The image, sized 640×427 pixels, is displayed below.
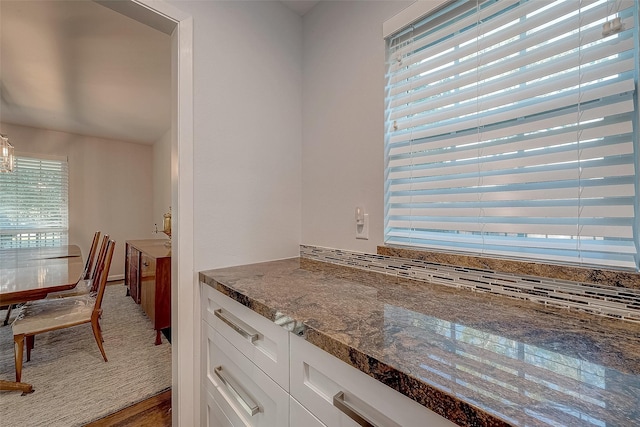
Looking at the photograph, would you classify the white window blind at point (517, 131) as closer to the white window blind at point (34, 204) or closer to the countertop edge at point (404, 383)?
the countertop edge at point (404, 383)

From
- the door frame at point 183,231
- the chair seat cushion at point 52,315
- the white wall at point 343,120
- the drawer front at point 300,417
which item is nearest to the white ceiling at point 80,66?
the door frame at point 183,231

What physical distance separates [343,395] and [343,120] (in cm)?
123

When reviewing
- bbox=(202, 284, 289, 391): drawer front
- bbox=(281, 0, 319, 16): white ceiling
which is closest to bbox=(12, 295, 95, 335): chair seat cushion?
bbox=(202, 284, 289, 391): drawer front

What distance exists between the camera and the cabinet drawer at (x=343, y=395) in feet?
1.61

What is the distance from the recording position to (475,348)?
22.3 inches

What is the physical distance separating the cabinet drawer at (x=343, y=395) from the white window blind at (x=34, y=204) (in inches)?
207

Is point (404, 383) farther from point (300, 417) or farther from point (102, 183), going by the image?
point (102, 183)

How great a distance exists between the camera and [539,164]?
84cm

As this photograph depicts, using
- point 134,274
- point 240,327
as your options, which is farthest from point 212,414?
point 134,274

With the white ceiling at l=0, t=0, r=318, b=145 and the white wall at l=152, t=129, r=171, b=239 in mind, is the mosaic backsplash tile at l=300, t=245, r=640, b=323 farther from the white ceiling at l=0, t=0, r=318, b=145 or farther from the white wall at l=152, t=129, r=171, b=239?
the white wall at l=152, t=129, r=171, b=239

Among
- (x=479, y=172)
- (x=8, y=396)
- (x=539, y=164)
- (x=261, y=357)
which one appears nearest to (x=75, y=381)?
(x=8, y=396)

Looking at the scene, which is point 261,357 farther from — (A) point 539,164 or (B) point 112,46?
(B) point 112,46

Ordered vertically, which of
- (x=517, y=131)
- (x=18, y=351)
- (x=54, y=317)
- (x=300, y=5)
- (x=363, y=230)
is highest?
(x=300, y=5)

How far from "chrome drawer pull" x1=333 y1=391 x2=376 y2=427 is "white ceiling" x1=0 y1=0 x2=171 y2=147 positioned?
2.41 m
